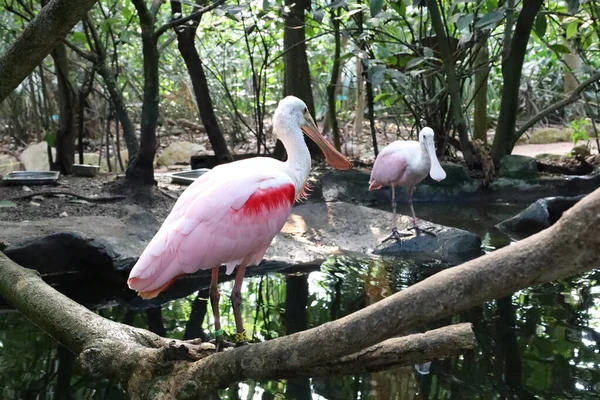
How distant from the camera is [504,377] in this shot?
4008 millimetres

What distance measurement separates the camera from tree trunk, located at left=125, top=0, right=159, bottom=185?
22.3ft

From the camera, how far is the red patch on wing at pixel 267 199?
3.85 m

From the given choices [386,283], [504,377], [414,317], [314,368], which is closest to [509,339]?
[504,377]

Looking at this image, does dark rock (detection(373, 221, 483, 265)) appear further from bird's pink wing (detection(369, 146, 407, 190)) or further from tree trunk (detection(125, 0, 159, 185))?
tree trunk (detection(125, 0, 159, 185))

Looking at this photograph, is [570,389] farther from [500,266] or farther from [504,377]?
[500,266]

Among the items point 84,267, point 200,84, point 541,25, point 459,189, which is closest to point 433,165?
point 459,189

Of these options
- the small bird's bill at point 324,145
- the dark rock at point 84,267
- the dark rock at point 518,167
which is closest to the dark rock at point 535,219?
the dark rock at point 518,167

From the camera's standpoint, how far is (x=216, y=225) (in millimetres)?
3744

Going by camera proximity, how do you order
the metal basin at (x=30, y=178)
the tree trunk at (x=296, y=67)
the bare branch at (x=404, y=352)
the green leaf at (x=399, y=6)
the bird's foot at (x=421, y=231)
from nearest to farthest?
the bare branch at (x=404, y=352) < the bird's foot at (x=421, y=231) < the metal basin at (x=30, y=178) < the green leaf at (x=399, y=6) < the tree trunk at (x=296, y=67)

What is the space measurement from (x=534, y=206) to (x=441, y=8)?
3552 millimetres

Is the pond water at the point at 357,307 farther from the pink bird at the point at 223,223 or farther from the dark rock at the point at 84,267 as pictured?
the pink bird at the point at 223,223

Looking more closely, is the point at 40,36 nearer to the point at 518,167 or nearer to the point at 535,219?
the point at 535,219

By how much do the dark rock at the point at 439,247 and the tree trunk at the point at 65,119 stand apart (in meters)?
4.69

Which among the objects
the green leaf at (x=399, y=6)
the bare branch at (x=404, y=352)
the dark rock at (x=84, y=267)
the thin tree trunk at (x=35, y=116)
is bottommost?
the dark rock at (x=84, y=267)
